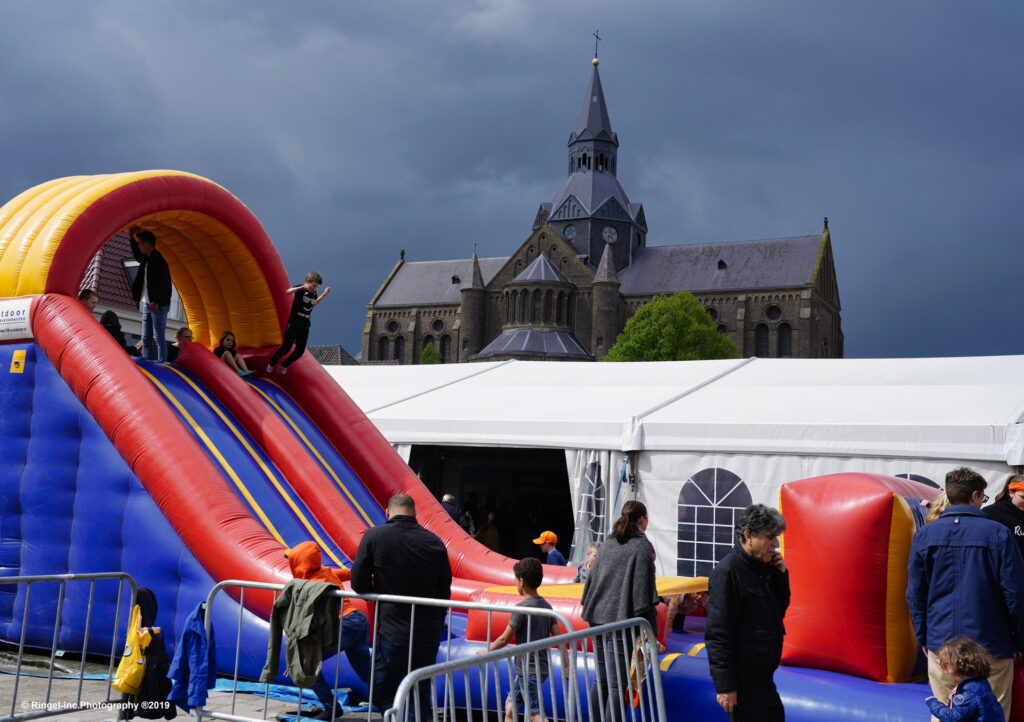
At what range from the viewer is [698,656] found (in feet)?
18.5

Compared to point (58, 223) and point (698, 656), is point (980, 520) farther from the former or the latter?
point (58, 223)

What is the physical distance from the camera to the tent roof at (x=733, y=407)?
952cm

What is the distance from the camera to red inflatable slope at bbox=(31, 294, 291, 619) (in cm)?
654

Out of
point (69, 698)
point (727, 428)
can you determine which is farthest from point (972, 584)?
point (727, 428)

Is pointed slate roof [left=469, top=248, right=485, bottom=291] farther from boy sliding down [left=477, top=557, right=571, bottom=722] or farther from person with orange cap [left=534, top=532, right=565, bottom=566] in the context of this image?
boy sliding down [left=477, top=557, right=571, bottom=722]

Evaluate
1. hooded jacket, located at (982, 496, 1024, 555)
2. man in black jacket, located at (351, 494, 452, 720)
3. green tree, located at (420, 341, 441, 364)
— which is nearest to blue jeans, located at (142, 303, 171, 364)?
man in black jacket, located at (351, 494, 452, 720)

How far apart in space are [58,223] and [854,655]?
Answer: 22.4 ft

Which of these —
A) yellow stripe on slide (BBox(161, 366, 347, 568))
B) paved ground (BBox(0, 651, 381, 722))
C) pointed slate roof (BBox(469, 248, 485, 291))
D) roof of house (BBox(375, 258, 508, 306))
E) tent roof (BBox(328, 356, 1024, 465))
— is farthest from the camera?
roof of house (BBox(375, 258, 508, 306))

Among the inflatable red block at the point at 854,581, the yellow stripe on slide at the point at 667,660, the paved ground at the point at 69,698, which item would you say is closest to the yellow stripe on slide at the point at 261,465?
the paved ground at the point at 69,698

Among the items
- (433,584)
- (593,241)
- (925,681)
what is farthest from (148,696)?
(593,241)

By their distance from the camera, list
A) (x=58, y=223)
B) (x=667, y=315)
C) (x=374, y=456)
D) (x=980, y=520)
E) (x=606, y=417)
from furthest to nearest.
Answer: (x=667, y=315) → (x=606, y=417) → (x=374, y=456) → (x=58, y=223) → (x=980, y=520)

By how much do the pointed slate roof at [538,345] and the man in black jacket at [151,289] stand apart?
163ft

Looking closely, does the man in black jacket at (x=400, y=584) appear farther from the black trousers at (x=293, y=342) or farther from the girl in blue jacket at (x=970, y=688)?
the black trousers at (x=293, y=342)

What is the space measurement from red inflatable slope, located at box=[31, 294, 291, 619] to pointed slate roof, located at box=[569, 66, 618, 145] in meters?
68.5
